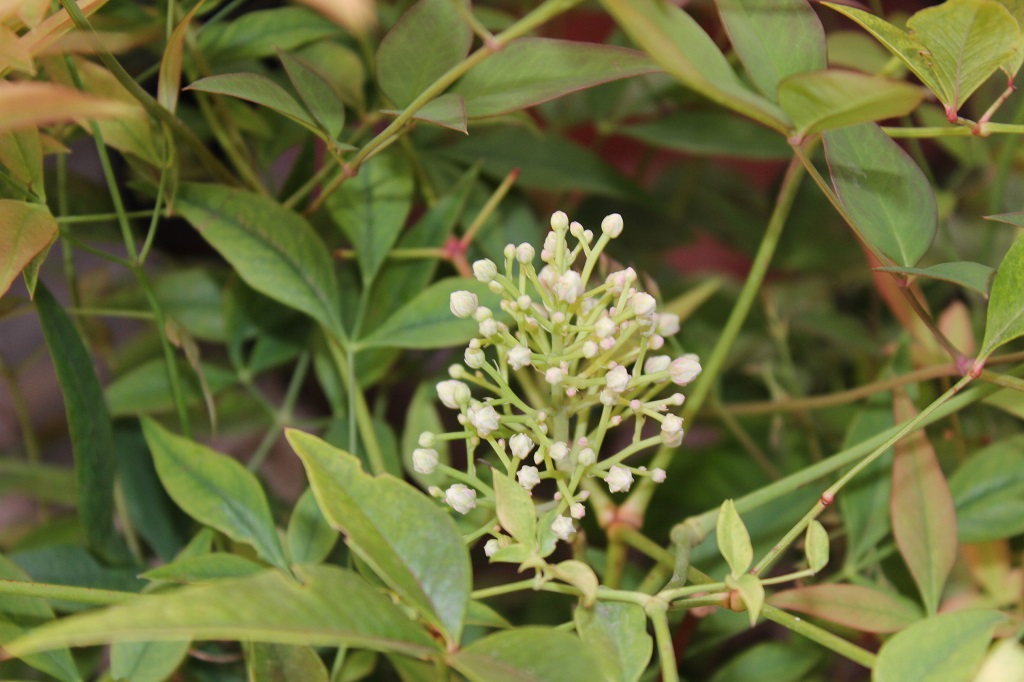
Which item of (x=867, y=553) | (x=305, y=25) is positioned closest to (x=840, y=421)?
(x=867, y=553)

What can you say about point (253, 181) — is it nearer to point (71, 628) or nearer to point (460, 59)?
point (460, 59)

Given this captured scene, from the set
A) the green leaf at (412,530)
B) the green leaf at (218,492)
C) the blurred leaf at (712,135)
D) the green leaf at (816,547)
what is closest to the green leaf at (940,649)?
the green leaf at (816,547)

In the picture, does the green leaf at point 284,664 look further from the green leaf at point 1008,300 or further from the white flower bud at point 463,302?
the green leaf at point 1008,300

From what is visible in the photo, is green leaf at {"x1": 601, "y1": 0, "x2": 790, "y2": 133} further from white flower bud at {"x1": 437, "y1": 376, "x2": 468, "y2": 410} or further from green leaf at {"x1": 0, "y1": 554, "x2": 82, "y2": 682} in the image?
green leaf at {"x1": 0, "y1": 554, "x2": 82, "y2": 682}

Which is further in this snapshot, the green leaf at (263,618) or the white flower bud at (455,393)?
the white flower bud at (455,393)

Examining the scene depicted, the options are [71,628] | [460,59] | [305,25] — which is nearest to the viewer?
[71,628]

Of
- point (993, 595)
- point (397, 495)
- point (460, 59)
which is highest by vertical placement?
point (460, 59)
